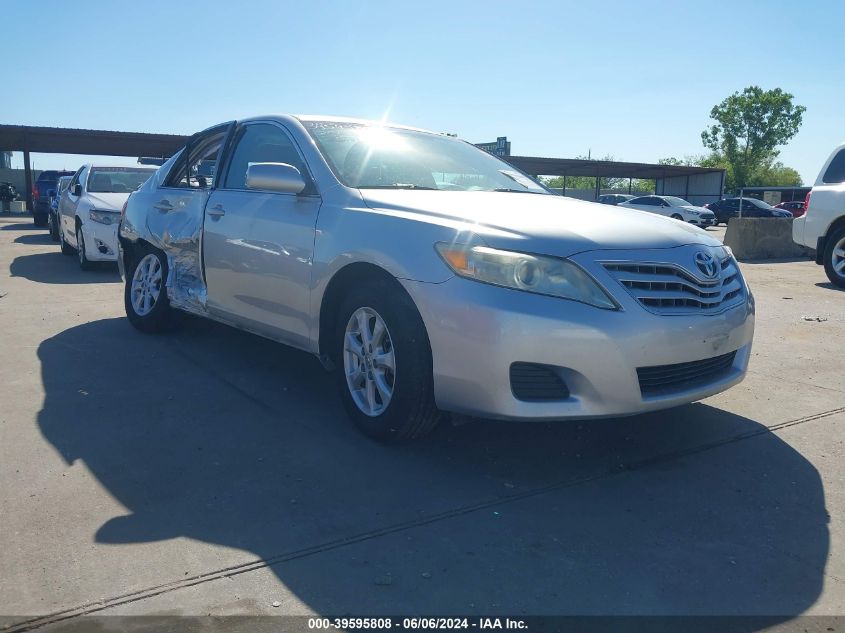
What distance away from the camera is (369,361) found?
372cm

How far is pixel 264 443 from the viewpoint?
3.77 meters

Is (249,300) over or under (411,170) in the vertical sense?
under

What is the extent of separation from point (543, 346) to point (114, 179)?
9.83 metres

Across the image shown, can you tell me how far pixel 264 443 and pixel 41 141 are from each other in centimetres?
3658

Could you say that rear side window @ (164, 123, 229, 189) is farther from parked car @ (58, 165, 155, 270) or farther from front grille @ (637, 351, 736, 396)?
parked car @ (58, 165, 155, 270)

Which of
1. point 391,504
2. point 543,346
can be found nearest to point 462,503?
point 391,504

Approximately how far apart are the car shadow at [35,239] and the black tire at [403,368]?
14.5m

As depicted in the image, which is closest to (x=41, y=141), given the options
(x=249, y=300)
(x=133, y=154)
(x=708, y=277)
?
(x=133, y=154)

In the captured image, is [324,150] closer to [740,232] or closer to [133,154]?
[740,232]

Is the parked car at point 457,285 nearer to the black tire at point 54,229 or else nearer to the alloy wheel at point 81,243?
the alloy wheel at point 81,243

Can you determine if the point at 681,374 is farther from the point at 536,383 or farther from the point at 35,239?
the point at 35,239

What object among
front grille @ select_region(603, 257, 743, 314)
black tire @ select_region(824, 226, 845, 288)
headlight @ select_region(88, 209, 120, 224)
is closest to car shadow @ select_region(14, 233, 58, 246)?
headlight @ select_region(88, 209, 120, 224)

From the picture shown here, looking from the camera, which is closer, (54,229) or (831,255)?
(831,255)

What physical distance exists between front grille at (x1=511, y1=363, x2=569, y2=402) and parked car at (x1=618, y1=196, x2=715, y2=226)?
97.0 feet
